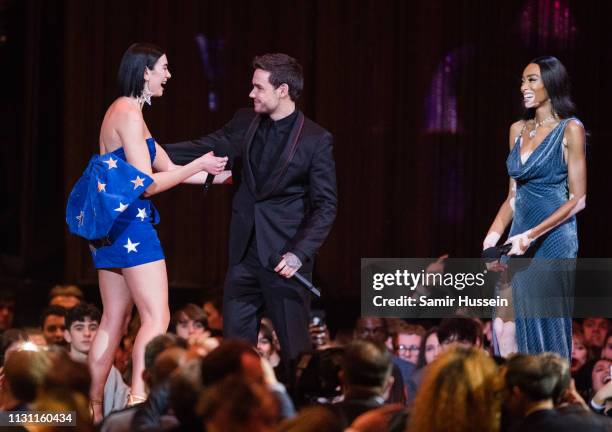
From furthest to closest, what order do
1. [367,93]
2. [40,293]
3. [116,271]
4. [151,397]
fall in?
[367,93]
[40,293]
[116,271]
[151,397]

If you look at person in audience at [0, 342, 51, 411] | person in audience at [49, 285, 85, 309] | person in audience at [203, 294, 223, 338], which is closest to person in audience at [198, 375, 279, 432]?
person in audience at [0, 342, 51, 411]

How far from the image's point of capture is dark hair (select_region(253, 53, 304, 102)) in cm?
504

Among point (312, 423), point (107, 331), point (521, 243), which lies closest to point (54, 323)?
point (107, 331)

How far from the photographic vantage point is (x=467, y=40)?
11.0 meters

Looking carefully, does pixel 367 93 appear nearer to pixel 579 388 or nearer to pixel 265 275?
pixel 579 388

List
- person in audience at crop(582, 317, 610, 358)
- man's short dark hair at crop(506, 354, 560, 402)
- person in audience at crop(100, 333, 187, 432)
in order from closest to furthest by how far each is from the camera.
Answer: person in audience at crop(100, 333, 187, 432)
man's short dark hair at crop(506, 354, 560, 402)
person in audience at crop(582, 317, 610, 358)

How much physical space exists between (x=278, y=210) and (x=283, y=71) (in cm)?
64

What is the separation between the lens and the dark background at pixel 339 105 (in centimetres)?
1088

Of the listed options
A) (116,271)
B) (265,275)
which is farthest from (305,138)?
(116,271)

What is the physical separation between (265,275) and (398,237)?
21.1ft

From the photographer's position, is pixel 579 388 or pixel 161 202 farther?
pixel 161 202

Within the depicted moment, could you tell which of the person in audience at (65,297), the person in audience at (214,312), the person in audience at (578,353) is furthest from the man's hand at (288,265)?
the person in audience at (214,312)

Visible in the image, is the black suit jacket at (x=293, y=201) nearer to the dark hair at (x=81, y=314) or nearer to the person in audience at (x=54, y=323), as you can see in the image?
the dark hair at (x=81, y=314)

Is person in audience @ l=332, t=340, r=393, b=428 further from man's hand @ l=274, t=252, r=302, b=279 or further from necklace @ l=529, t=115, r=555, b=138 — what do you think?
necklace @ l=529, t=115, r=555, b=138
